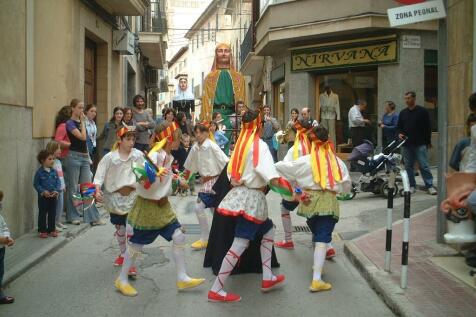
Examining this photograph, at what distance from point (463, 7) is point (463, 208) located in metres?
2.88

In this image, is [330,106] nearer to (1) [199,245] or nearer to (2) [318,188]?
(1) [199,245]

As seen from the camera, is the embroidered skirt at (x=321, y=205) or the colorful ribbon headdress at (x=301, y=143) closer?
the embroidered skirt at (x=321, y=205)

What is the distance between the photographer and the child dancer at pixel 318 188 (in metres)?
6.18

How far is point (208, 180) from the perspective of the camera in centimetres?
796

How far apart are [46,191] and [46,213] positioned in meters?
0.40

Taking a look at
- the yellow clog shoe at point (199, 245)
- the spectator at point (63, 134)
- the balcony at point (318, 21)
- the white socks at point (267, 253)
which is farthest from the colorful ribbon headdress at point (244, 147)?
the balcony at point (318, 21)

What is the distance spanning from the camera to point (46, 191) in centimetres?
853

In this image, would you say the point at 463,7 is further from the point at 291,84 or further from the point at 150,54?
the point at 150,54

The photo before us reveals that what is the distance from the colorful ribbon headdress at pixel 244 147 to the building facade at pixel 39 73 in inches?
148

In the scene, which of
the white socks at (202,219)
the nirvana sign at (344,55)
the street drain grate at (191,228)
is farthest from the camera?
the nirvana sign at (344,55)

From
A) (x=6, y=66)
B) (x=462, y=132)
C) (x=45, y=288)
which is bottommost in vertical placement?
(x=45, y=288)

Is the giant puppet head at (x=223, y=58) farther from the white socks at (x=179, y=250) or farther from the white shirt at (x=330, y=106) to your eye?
the white socks at (x=179, y=250)

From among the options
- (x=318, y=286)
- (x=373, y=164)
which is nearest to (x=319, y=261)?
(x=318, y=286)

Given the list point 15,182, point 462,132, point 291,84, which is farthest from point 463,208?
point 291,84
